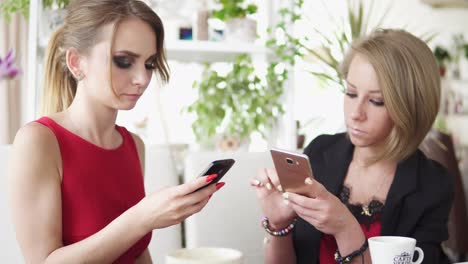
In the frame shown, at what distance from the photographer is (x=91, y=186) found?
137cm

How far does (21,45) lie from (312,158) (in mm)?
1806

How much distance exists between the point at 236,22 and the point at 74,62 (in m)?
1.29

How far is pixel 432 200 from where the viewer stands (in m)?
1.69

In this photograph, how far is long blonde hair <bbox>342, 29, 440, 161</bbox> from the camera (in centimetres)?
165

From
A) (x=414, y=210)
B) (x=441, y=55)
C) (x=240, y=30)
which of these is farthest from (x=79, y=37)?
(x=441, y=55)

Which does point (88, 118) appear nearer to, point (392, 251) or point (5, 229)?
point (5, 229)

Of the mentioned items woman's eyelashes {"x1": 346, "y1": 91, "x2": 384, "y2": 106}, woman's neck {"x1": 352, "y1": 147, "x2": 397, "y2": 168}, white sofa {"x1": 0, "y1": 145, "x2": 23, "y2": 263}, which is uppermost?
woman's eyelashes {"x1": 346, "y1": 91, "x2": 384, "y2": 106}

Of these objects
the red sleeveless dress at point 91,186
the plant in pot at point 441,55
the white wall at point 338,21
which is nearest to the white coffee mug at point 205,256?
the red sleeveless dress at point 91,186

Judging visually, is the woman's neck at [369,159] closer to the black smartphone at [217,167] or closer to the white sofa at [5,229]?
the black smartphone at [217,167]

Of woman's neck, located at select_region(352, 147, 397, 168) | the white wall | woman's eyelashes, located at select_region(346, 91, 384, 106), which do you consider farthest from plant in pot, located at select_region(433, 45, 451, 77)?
woman's eyelashes, located at select_region(346, 91, 384, 106)

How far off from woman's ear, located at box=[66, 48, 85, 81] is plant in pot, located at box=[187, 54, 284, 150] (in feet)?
4.36

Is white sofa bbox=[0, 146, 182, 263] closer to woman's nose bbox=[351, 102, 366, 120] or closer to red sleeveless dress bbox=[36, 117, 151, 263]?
red sleeveless dress bbox=[36, 117, 151, 263]

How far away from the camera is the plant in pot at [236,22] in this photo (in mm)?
2561

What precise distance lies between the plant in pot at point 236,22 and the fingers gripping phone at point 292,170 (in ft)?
4.22
